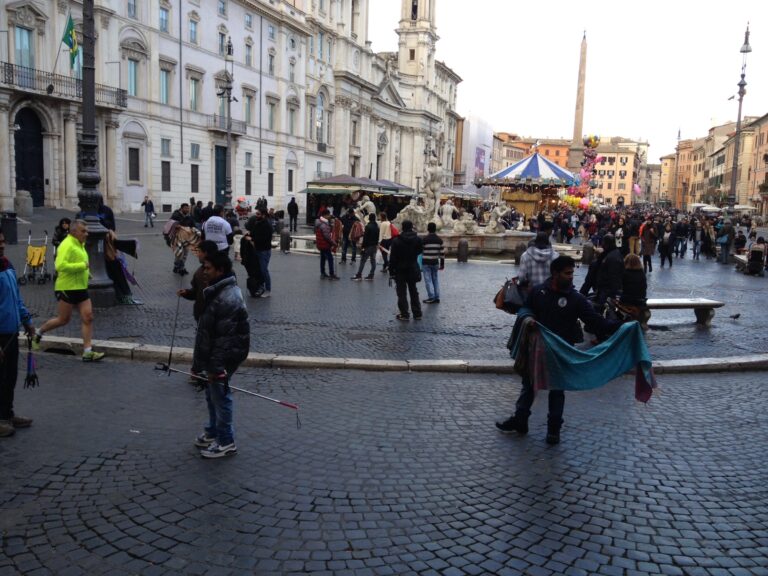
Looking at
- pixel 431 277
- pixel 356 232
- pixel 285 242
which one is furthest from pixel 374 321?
pixel 285 242

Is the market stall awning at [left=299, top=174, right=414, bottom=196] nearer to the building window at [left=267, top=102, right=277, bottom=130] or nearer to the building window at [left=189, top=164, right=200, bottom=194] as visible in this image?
the building window at [left=189, top=164, right=200, bottom=194]

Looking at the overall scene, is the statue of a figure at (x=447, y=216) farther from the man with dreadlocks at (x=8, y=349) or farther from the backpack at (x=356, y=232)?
the man with dreadlocks at (x=8, y=349)

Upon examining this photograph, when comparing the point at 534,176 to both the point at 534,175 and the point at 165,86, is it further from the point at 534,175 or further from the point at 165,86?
the point at 165,86

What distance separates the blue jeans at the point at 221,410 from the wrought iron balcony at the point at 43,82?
2994cm

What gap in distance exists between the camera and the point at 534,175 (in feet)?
112

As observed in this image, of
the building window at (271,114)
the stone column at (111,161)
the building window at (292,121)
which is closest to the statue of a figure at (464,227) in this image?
the stone column at (111,161)

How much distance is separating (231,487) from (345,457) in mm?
956

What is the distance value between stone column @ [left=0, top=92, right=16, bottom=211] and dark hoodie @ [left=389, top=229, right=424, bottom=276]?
82.3 ft

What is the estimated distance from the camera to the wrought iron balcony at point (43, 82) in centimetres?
2919

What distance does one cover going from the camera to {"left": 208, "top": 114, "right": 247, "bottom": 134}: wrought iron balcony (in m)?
44.1

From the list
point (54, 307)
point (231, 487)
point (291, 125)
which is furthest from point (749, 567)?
point (291, 125)

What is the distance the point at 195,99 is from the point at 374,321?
1443 inches

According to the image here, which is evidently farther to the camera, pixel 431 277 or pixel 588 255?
pixel 588 255

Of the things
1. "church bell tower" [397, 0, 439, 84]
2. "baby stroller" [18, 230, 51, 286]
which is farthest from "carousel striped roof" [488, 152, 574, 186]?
"church bell tower" [397, 0, 439, 84]
